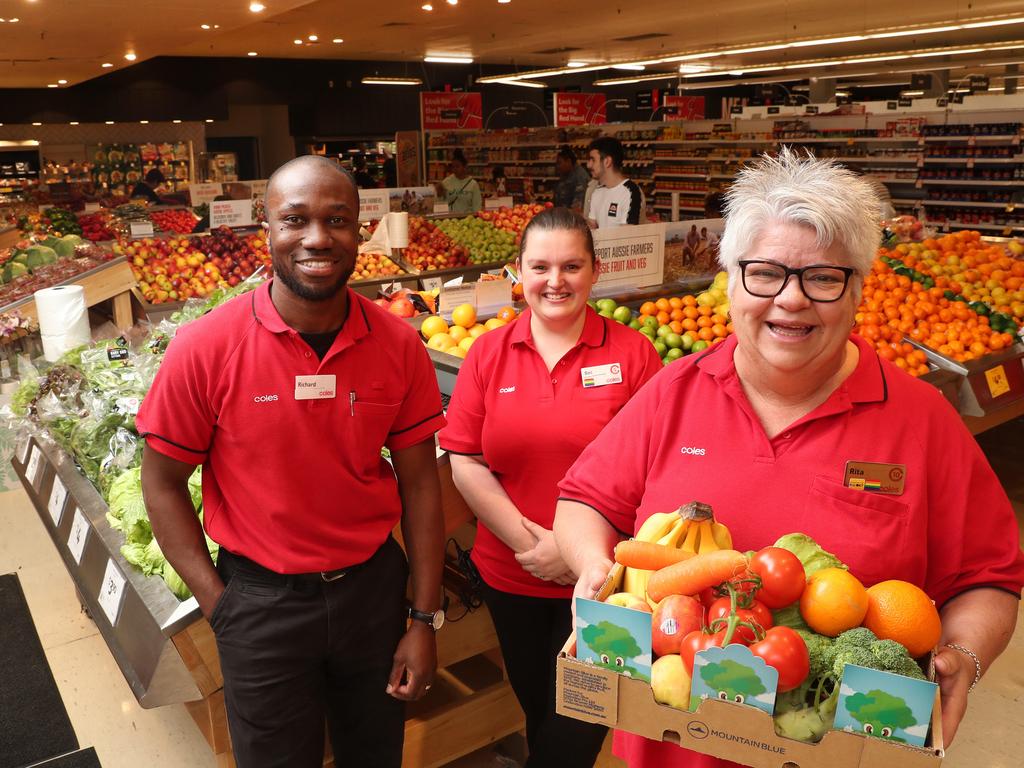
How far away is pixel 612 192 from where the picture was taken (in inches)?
271

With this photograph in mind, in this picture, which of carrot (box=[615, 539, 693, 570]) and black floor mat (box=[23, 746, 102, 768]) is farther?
black floor mat (box=[23, 746, 102, 768])

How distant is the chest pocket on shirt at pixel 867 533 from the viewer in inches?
57.0

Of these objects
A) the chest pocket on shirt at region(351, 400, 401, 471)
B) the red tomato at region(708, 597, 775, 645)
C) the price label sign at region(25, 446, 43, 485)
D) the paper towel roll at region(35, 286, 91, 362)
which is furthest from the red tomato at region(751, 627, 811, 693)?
the paper towel roll at region(35, 286, 91, 362)

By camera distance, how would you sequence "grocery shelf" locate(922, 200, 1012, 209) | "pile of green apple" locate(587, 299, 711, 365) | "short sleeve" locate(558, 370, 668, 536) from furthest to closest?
"grocery shelf" locate(922, 200, 1012, 209)
"pile of green apple" locate(587, 299, 711, 365)
"short sleeve" locate(558, 370, 668, 536)

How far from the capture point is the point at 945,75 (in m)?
19.0

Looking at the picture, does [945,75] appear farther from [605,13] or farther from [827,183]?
[827,183]

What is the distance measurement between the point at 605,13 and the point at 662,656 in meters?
12.7

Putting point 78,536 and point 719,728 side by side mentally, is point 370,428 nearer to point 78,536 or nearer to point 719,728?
point 719,728

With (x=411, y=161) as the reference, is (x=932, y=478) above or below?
below

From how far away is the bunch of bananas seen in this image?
1.38 metres

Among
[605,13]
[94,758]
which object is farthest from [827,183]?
[605,13]

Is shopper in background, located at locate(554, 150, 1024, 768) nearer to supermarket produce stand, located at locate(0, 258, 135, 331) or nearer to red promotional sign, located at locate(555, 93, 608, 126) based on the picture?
supermarket produce stand, located at locate(0, 258, 135, 331)

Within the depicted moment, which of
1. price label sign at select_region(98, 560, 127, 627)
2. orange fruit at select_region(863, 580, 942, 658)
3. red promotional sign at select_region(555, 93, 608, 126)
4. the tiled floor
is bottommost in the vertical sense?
the tiled floor

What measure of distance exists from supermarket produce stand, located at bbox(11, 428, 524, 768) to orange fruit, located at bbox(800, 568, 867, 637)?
4.77 ft
